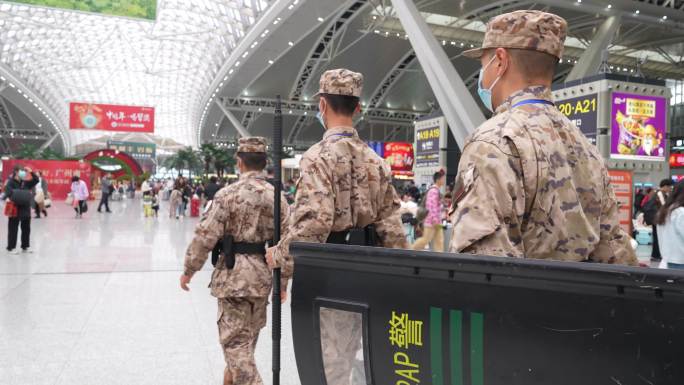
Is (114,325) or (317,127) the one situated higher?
(317,127)

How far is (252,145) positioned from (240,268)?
2.59 ft

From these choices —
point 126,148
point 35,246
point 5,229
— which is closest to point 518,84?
point 35,246

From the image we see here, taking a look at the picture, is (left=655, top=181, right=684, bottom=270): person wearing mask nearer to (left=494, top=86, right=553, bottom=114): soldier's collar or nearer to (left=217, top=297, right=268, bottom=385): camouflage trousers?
(left=217, top=297, right=268, bottom=385): camouflage trousers

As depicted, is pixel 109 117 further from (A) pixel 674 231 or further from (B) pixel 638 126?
(A) pixel 674 231

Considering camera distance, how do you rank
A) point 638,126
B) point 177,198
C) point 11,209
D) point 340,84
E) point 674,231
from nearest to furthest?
point 340,84 → point 674,231 → point 11,209 → point 638,126 → point 177,198

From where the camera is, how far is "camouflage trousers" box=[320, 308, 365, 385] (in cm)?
135

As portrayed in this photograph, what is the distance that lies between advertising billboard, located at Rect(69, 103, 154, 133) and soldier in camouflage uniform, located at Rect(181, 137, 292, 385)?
33818mm

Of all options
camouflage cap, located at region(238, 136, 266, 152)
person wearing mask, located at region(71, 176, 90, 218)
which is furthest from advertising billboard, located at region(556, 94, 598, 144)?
person wearing mask, located at region(71, 176, 90, 218)

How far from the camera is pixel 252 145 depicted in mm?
3510

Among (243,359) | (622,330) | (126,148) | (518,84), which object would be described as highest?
(126,148)

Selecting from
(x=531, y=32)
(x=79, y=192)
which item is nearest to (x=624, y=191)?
(x=531, y=32)

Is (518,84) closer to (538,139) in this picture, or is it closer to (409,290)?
(538,139)

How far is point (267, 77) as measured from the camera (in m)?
36.9

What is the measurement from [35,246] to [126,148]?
62.4m
